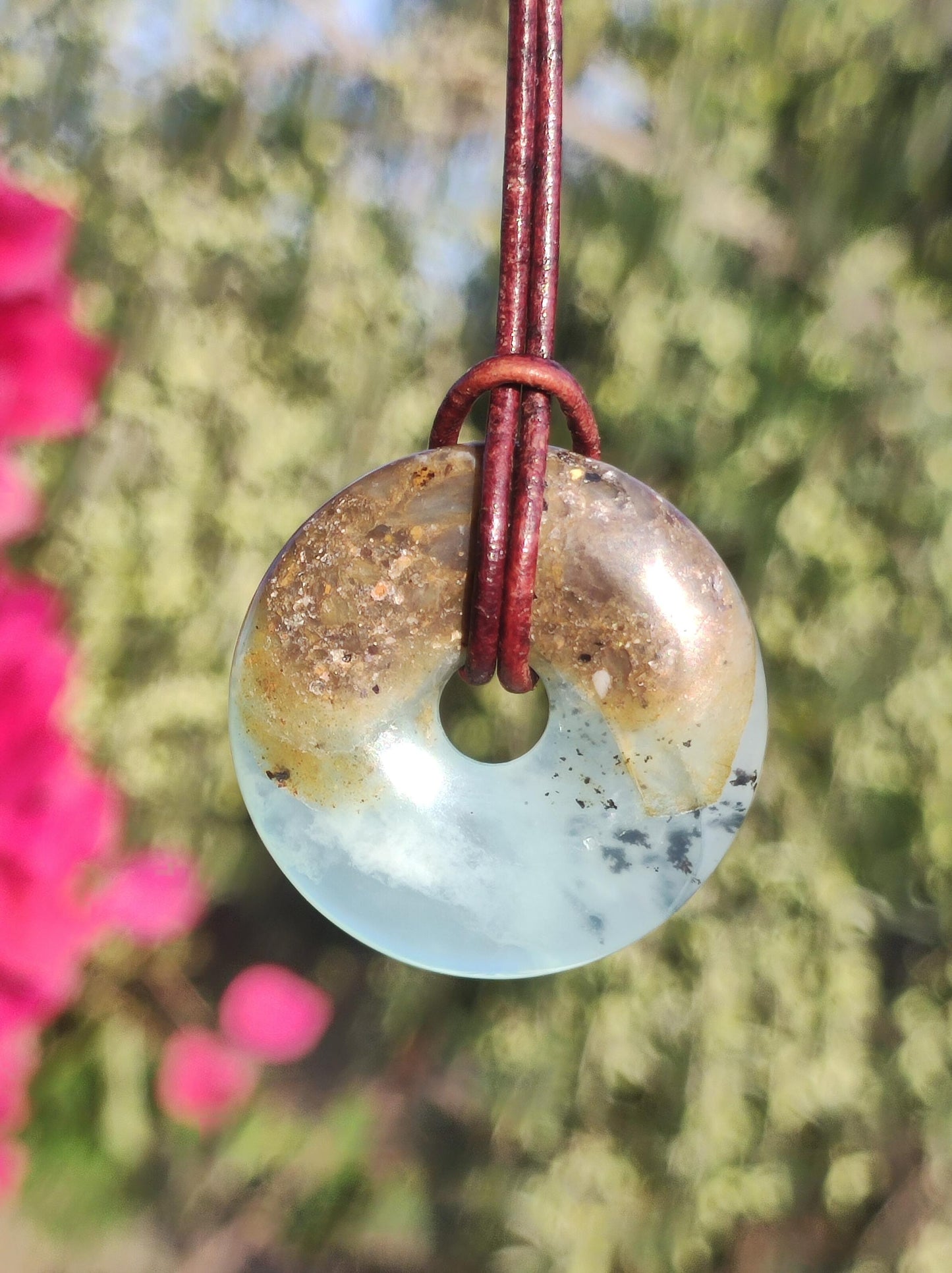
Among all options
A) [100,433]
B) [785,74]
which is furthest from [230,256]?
[785,74]

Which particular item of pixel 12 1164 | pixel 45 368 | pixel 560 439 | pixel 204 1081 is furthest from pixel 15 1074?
pixel 560 439

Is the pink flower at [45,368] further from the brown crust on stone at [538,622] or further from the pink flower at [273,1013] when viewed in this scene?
the brown crust on stone at [538,622]

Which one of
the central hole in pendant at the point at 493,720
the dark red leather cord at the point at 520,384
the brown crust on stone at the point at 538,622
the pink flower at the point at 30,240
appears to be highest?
the dark red leather cord at the point at 520,384

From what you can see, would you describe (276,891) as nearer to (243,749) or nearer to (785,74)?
(243,749)

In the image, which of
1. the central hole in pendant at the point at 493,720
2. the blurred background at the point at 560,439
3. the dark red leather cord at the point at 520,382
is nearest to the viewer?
the dark red leather cord at the point at 520,382

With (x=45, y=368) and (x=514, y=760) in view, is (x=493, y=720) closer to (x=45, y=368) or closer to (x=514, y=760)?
(x=514, y=760)

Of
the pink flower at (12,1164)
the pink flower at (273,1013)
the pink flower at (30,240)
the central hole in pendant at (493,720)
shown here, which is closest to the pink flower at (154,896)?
the pink flower at (273,1013)
